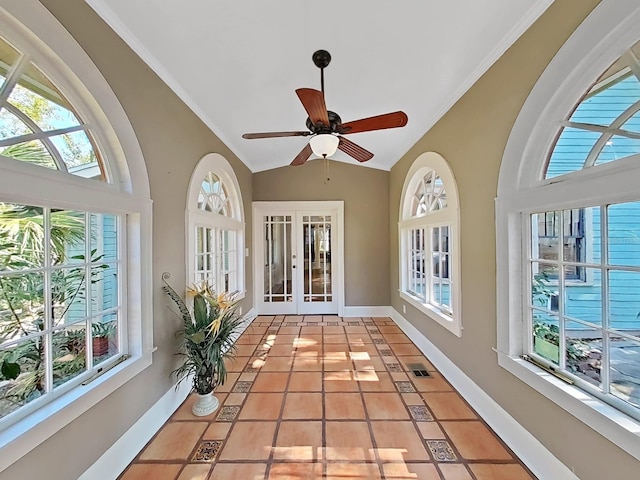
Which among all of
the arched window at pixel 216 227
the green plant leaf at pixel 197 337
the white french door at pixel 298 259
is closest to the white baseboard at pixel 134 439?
the green plant leaf at pixel 197 337

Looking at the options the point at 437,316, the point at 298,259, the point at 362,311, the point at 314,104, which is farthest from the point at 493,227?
the point at 298,259

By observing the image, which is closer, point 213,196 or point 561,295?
point 561,295

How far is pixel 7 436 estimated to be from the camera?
1227 mm

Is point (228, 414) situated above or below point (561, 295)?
below

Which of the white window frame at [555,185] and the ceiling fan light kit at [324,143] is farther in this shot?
the ceiling fan light kit at [324,143]

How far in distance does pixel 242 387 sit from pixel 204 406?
48cm

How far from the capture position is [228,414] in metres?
2.44

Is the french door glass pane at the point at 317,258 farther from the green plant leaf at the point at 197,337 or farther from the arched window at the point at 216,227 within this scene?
the green plant leaf at the point at 197,337

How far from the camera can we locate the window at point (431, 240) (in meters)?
2.96

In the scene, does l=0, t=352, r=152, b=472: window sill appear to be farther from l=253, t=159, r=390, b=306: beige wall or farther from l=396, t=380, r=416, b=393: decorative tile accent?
l=253, t=159, r=390, b=306: beige wall

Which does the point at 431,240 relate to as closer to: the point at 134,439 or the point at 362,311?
the point at 362,311

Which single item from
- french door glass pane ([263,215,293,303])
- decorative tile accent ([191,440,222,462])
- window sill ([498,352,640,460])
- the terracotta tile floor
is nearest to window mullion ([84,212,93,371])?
the terracotta tile floor

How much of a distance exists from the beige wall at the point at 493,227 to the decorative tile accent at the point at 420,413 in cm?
48

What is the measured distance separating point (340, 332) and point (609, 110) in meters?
3.80
